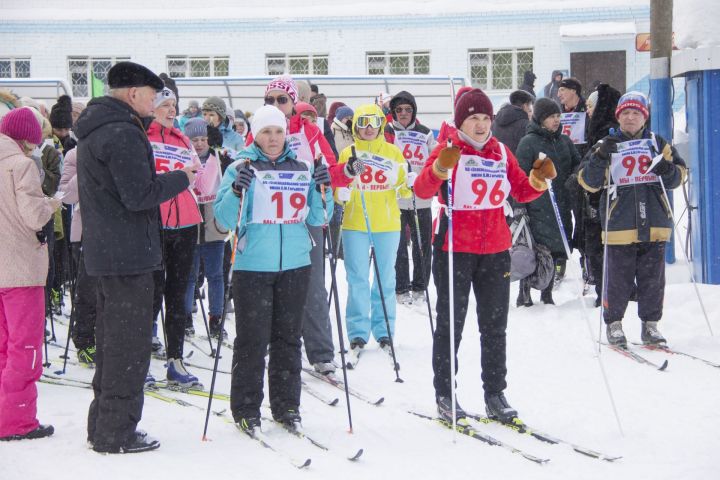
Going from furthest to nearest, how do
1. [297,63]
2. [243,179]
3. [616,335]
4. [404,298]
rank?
[297,63], [404,298], [616,335], [243,179]

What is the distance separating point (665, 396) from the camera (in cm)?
638

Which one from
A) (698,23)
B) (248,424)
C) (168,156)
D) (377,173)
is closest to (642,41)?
(698,23)

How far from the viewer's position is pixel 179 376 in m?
6.61

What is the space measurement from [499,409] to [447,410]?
0.32 meters

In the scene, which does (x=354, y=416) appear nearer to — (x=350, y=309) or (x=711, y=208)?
(x=350, y=309)

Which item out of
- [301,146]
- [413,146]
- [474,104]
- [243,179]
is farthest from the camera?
[413,146]

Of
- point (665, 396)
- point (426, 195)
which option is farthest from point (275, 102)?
point (665, 396)

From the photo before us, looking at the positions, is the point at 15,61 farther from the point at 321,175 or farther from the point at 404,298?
the point at 321,175

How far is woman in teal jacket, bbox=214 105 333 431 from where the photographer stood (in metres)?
5.50

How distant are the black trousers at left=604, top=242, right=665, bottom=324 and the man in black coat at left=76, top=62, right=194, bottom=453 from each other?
4054 mm

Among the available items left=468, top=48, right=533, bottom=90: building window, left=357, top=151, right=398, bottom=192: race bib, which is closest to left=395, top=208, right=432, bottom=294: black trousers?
left=357, top=151, right=398, bottom=192: race bib

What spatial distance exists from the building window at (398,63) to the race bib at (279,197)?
19.8m

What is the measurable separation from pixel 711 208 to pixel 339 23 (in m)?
17.2

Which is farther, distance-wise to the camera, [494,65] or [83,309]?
[494,65]
